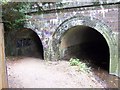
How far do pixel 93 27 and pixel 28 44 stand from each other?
420cm

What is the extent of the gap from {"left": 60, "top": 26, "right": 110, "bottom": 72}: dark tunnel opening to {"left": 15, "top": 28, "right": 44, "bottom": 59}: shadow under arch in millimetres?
1620

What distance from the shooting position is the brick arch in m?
9.05

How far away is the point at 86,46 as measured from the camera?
43.2ft

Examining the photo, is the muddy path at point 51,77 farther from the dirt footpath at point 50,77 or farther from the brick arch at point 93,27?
the brick arch at point 93,27

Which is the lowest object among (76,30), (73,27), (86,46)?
(86,46)

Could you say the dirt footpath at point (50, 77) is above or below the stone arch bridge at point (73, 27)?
below

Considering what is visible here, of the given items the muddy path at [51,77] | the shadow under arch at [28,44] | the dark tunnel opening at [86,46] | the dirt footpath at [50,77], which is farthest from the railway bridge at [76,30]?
the dirt footpath at [50,77]

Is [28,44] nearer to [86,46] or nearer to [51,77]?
[86,46]

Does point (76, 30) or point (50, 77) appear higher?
point (76, 30)

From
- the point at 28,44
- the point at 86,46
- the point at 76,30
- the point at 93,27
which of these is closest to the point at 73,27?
the point at 76,30

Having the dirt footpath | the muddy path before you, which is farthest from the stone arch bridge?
the dirt footpath

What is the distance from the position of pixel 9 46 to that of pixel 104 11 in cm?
526

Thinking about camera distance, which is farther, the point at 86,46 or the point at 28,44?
the point at 86,46

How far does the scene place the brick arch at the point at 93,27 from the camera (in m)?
9.05
